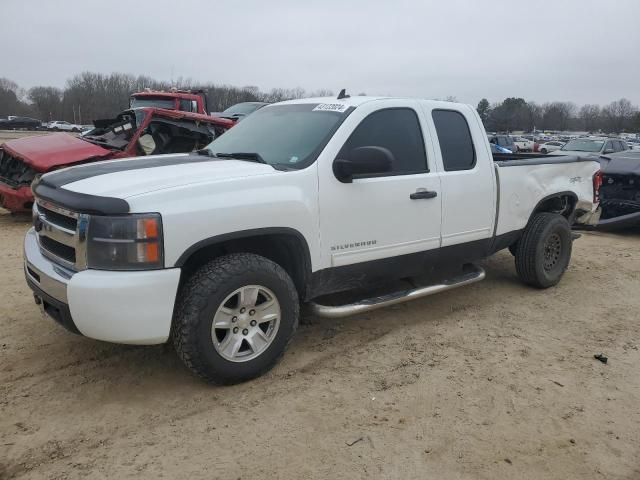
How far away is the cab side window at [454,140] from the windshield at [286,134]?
1002 millimetres

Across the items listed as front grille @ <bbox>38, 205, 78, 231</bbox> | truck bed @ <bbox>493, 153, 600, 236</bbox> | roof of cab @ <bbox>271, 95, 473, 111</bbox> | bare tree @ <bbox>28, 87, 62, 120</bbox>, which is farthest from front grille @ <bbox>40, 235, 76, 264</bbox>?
bare tree @ <bbox>28, 87, 62, 120</bbox>

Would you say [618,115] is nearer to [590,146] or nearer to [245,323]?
[590,146]

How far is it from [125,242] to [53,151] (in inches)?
248

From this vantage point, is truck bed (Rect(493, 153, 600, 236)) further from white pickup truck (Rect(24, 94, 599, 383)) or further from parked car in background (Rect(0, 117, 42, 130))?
parked car in background (Rect(0, 117, 42, 130))

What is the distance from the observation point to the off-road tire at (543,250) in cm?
558

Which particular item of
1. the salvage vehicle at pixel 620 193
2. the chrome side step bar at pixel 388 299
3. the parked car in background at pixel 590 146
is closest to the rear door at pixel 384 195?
the chrome side step bar at pixel 388 299

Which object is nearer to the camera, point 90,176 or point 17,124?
point 90,176

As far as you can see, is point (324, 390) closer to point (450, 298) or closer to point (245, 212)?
point (245, 212)

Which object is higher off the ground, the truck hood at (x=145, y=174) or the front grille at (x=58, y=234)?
the truck hood at (x=145, y=174)

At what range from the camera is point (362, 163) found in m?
3.70

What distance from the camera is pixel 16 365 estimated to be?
3.76 meters

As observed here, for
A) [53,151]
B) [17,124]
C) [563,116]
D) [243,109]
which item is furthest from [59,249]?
[563,116]

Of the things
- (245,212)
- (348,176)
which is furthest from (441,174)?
(245,212)

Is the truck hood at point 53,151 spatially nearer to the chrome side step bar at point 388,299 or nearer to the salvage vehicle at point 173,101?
the salvage vehicle at point 173,101
